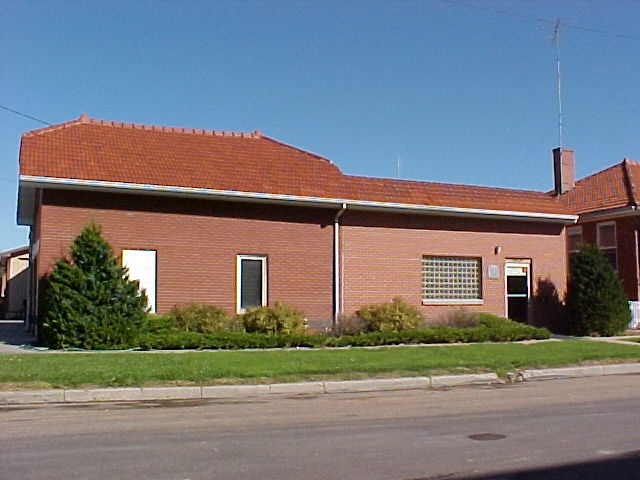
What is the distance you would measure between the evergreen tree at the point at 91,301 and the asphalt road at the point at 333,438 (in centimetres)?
654

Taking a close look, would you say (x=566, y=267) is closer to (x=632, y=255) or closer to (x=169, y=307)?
(x=632, y=255)

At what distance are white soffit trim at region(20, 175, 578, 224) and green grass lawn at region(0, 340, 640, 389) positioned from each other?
14.3ft

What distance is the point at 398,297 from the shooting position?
2286cm

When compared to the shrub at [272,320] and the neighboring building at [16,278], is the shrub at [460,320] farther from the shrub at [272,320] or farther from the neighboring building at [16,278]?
the neighboring building at [16,278]

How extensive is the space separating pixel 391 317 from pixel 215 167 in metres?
6.24

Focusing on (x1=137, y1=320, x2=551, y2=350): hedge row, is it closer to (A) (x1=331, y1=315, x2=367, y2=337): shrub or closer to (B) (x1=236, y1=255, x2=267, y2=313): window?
(A) (x1=331, y1=315, x2=367, y2=337): shrub

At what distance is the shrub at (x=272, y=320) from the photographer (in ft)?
66.6

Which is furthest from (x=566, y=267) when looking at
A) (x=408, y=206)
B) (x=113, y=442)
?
(x=113, y=442)

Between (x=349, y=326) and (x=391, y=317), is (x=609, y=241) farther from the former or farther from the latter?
(x=349, y=326)

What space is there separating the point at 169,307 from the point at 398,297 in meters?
6.42

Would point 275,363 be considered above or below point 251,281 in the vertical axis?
below

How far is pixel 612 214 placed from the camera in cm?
2908

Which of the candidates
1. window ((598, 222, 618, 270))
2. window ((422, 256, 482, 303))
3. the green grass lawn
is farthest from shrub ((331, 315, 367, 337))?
window ((598, 222, 618, 270))

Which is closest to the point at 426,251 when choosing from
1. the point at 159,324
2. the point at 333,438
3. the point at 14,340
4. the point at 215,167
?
the point at 215,167
